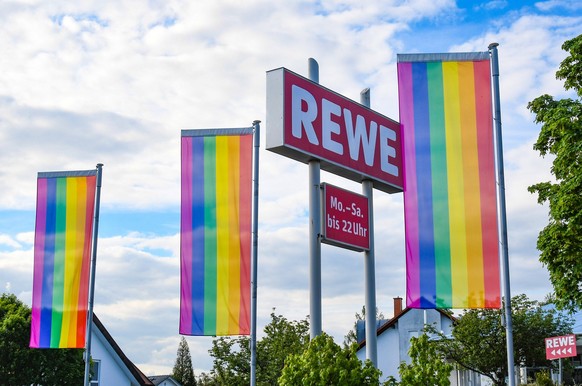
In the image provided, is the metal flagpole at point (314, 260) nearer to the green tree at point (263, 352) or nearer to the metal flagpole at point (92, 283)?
the metal flagpole at point (92, 283)

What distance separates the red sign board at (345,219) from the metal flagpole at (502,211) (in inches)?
106

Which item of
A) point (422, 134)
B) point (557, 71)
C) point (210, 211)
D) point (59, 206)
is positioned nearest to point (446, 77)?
point (422, 134)

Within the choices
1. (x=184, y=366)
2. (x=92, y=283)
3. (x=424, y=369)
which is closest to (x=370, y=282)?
(x=424, y=369)

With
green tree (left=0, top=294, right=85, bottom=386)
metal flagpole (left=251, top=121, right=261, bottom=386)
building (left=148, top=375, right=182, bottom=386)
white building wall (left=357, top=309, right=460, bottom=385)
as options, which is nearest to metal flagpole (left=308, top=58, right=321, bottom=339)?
metal flagpole (left=251, top=121, right=261, bottom=386)

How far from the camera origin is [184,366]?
428 ft

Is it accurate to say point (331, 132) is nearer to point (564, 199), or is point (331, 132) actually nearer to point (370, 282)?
point (370, 282)

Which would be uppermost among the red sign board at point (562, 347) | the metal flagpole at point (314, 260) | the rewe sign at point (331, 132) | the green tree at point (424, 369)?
Result: the rewe sign at point (331, 132)

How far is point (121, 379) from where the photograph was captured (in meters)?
49.3

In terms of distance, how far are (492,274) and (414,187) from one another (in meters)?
2.31

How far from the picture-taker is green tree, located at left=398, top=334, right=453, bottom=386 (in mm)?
14945

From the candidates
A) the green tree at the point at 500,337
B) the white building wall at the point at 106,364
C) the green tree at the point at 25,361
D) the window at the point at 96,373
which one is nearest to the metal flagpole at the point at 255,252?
the green tree at the point at 25,361

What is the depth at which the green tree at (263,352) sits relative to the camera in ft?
160

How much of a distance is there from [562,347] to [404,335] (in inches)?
1156

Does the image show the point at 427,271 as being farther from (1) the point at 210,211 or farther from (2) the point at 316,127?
(1) the point at 210,211
